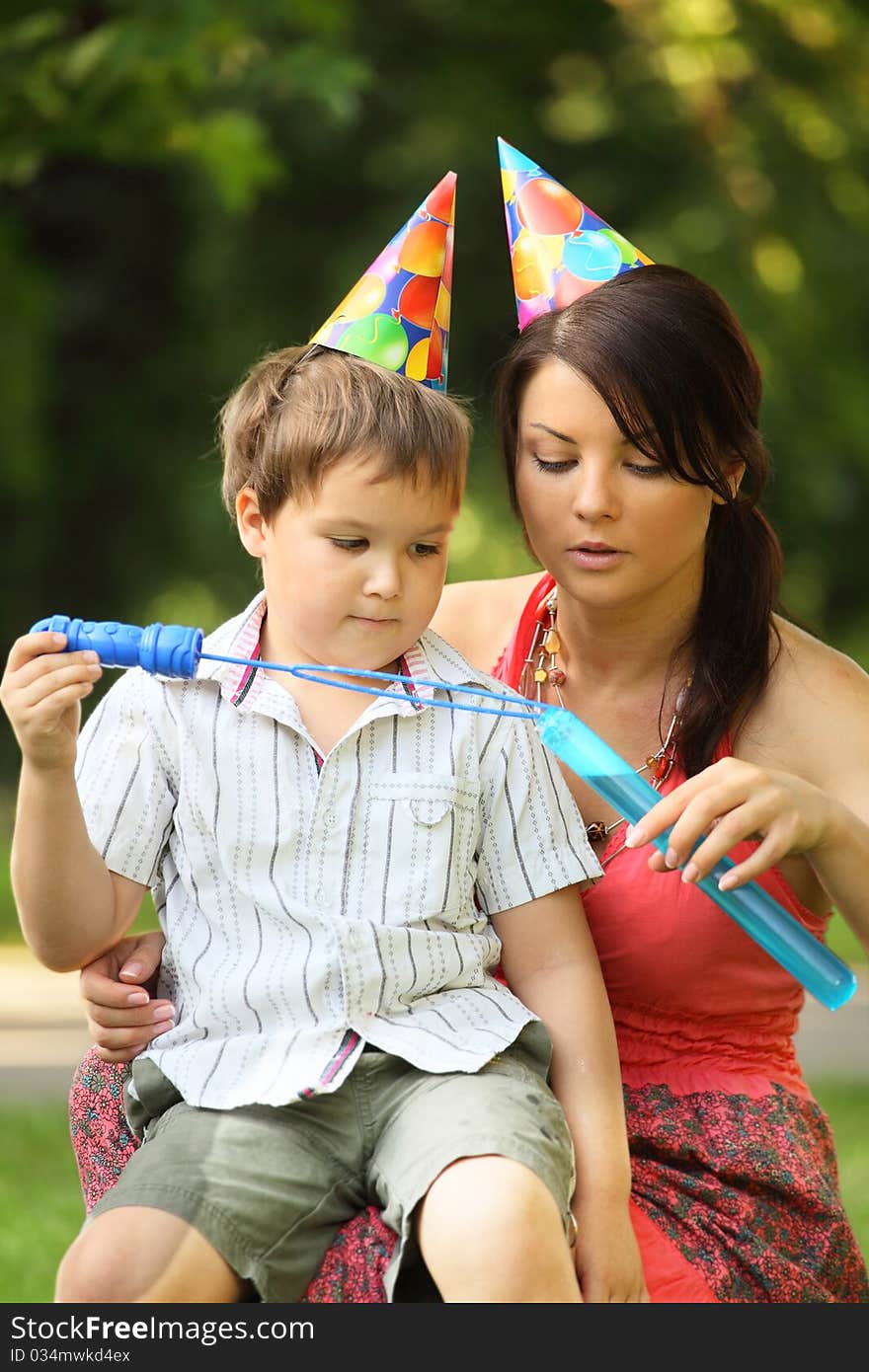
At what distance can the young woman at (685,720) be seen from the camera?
2271 millimetres

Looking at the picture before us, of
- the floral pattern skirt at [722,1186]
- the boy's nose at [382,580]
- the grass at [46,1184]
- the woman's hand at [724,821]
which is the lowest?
the grass at [46,1184]

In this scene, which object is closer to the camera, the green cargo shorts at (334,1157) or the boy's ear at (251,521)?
the green cargo shorts at (334,1157)

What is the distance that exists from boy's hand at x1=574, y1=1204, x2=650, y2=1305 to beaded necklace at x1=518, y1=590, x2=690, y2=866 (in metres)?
0.59

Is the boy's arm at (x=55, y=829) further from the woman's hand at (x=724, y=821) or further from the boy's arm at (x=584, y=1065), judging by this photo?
the woman's hand at (x=724, y=821)

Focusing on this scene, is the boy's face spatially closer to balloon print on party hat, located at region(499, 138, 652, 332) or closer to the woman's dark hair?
the woman's dark hair

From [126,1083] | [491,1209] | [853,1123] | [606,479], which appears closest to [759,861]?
[491,1209]

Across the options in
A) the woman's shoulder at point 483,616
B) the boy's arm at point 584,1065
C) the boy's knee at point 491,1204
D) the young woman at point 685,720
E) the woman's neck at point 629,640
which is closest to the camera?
the boy's knee at point 491,1204

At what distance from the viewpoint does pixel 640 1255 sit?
2156mm

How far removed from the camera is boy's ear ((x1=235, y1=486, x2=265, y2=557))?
91.0 inches

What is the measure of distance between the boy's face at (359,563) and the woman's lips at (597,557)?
24 cm

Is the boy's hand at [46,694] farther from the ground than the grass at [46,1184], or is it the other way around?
the boy's hand at [46,694]

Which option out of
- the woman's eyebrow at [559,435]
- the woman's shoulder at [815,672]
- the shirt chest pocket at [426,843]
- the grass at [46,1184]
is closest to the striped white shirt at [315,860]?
the shirt chest pocket at [426,843]

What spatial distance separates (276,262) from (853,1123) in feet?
17.8

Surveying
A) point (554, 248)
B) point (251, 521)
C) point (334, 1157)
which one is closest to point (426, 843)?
point (334, 1157)
